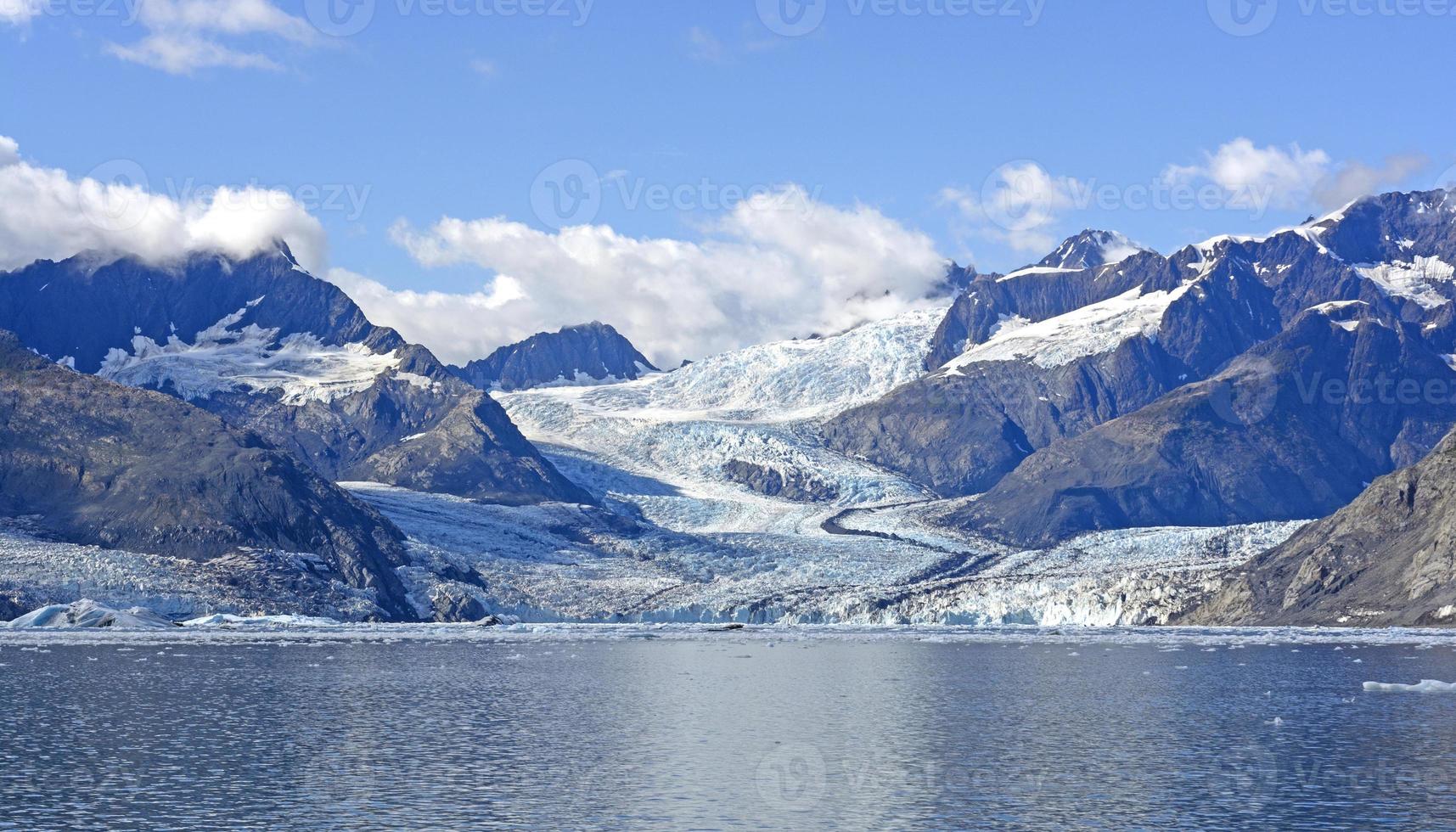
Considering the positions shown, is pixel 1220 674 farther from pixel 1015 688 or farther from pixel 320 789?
pixel 320 789

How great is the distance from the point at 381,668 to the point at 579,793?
67.0 meters

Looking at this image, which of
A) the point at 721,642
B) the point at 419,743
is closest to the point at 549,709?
the point at 419,743

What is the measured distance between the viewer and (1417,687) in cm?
10088

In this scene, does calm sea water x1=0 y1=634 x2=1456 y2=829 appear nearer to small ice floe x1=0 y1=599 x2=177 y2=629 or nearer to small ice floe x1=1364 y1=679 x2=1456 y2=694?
small ice floe x1=1364 y1=679 x2=1456 y2=694

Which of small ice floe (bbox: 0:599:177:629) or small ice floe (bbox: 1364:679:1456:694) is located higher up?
small ice floe (bbox: 0:599:177:629)

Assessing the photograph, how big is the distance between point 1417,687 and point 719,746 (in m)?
50.3

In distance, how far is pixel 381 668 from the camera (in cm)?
12525

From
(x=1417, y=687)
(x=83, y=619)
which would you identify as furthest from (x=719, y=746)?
(x=83, y=619)

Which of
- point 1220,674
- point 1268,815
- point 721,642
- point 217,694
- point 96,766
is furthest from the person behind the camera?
point 721,642

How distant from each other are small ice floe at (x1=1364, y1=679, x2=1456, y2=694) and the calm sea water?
215 cm

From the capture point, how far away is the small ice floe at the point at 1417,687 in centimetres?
9925

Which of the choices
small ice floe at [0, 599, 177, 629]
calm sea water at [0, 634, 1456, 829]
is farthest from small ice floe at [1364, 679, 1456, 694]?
small ice floe at [0, 599, 177, 629]

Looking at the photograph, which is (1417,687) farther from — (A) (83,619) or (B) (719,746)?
(A) (83,619)

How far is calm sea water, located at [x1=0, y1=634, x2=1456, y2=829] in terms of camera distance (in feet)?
190
